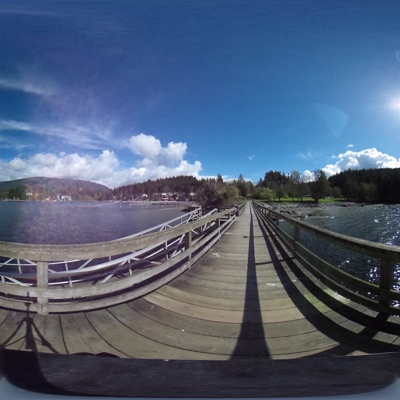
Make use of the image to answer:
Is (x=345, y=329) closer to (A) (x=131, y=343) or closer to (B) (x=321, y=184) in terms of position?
(A) (x=131, y=343)

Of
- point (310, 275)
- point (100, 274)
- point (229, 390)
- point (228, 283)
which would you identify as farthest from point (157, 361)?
point (310, 275)

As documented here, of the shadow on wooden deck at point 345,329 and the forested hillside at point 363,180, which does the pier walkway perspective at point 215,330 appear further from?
the forested hillside at point 363,180

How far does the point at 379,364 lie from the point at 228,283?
67.8 inches

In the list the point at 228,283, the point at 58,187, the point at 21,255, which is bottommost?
the point at 228,283

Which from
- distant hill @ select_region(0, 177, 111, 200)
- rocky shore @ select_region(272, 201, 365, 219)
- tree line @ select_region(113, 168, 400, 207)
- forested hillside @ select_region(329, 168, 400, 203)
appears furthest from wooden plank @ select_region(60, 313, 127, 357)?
rocky shore @ select_region(272, 201, 365, 219)

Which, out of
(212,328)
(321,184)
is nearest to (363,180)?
(321,184)

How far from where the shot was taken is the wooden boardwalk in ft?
4.74

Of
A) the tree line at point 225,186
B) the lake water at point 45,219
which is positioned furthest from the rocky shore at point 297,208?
the lake water at point 45,219

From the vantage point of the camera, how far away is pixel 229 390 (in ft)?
3.57

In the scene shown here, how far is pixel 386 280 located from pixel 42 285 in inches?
106

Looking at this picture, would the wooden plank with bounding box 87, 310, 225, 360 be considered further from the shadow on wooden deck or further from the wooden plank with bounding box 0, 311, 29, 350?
the shadow on wooden deck

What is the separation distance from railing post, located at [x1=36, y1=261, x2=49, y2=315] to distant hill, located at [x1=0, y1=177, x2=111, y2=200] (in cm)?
90

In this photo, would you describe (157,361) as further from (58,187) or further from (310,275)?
(310,275)

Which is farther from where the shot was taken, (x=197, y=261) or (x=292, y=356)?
(x=197, y=261)
